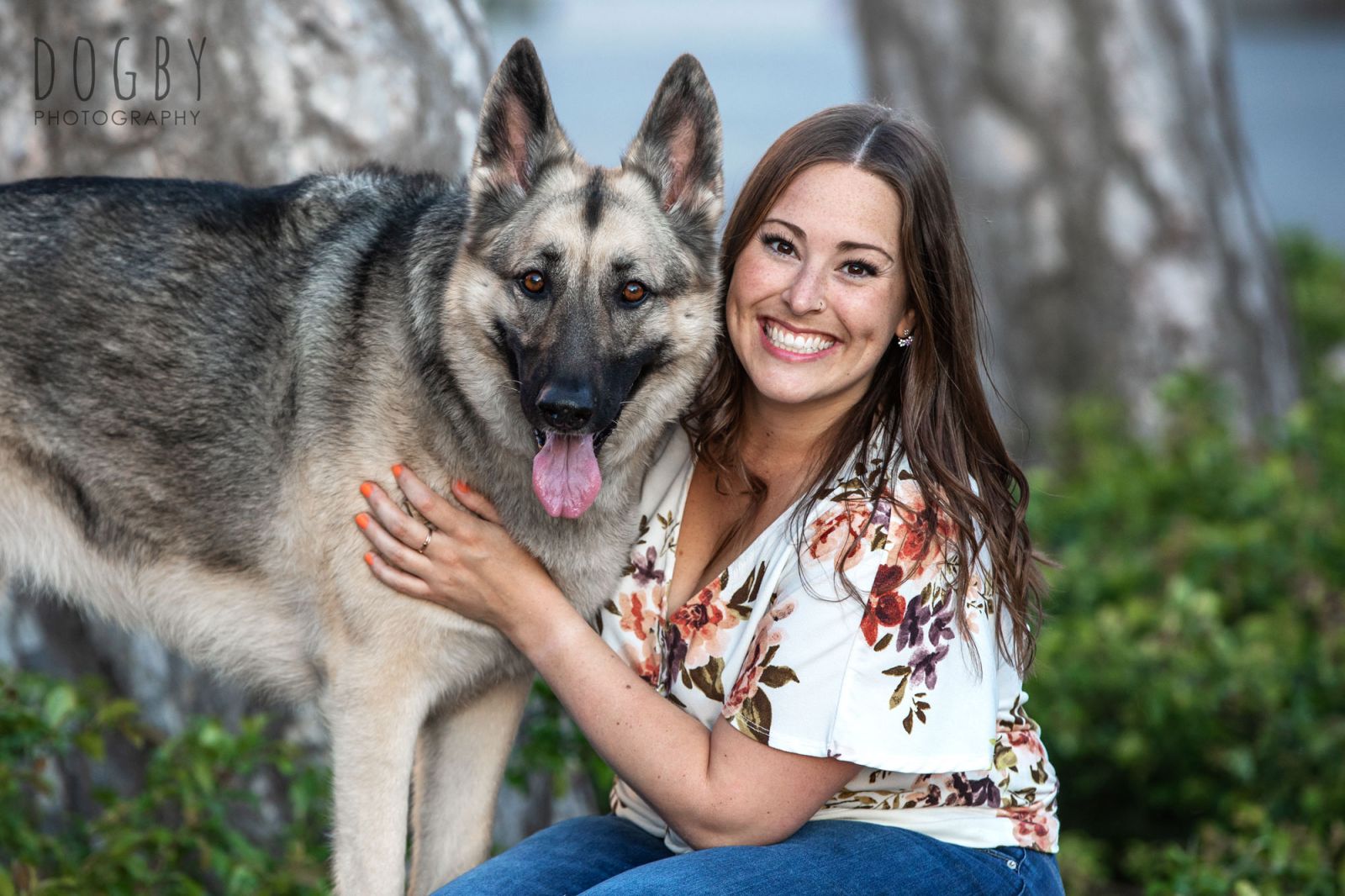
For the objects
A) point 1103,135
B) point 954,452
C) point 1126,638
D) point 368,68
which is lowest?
point 1126,638

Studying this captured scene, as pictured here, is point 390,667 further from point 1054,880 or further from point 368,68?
point 368,68

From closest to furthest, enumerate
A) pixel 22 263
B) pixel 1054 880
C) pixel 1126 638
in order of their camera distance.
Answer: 1. pixel 1054 880
2. pixel 22 263
3. pixel 1126 638

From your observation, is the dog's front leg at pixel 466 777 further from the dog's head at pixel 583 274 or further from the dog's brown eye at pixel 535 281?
the dog's brown eye at pixel 535 281

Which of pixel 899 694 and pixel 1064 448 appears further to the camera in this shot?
pixel 1064 448

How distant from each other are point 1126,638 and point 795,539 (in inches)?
83.5

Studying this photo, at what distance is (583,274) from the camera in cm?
260

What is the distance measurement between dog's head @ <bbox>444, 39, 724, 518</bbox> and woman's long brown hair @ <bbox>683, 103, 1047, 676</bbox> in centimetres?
15

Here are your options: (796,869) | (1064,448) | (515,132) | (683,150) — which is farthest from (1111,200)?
(796,869)

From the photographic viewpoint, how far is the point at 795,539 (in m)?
2.47

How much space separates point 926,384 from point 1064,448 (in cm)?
410

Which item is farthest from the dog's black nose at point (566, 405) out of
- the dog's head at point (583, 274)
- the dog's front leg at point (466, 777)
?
the dog's front leg at point (466, 777)

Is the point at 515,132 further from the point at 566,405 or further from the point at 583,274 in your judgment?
the point at 566,405

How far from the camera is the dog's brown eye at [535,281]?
103 inches

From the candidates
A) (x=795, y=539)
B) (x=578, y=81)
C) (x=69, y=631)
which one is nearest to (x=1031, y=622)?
(x=795, y=539)
